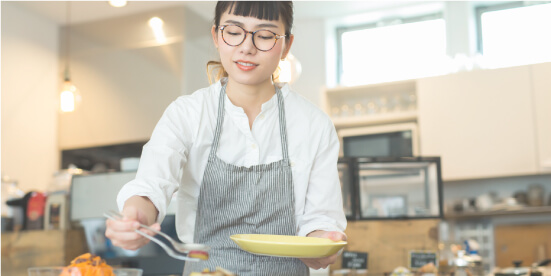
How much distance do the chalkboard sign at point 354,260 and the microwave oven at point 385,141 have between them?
75.3 inches

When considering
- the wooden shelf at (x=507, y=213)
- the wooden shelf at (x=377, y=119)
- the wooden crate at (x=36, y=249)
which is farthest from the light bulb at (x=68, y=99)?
the wooden shelf at (x=507, y=213)

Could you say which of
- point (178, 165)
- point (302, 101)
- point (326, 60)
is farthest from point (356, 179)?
point (326, 60)

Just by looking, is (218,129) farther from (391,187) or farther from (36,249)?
(36,249)

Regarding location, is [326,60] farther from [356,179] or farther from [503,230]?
[356,179]

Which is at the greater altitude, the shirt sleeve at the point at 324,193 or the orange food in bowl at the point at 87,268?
the shirt sleeve at the point at 324,193

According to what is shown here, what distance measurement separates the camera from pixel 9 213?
11.5 feet

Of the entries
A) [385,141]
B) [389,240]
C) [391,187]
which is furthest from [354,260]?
[385,141]

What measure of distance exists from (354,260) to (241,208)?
147 cm

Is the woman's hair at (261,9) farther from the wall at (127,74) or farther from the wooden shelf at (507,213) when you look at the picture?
the wooden shelf at (507,213)

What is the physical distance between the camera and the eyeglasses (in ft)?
3.89

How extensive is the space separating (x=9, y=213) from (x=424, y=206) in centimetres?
230

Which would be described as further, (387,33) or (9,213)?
(387,33)

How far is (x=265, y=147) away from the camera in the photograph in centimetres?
130

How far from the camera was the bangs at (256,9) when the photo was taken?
46.9 inches
